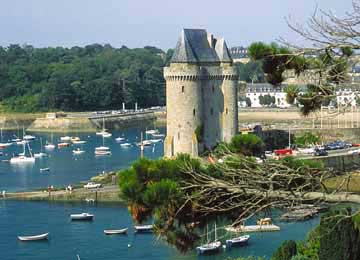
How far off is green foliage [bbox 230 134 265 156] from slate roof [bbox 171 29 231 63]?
15903 mm

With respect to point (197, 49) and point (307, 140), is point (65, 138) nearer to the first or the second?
point (307, 140)

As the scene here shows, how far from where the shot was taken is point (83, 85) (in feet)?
163

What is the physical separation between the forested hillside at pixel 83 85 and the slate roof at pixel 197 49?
Answer: 87.1ft

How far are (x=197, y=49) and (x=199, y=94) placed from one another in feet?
4.24

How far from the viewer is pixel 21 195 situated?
22750 millimetres

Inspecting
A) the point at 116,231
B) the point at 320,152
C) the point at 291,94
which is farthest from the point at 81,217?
the point at 291,94

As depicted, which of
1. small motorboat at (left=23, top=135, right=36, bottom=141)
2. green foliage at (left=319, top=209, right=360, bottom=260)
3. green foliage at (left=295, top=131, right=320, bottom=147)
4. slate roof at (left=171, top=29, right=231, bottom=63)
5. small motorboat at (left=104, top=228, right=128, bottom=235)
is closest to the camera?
green foliage at (left=319, top=209, right=360, bottom=260)

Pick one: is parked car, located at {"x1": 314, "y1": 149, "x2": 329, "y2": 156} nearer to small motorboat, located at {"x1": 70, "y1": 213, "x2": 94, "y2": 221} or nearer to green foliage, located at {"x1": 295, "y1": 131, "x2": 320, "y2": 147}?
green foliage, located at {"x1": 295, "y1": 131, "x2": 320, "y2": 147}

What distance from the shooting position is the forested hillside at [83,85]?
4938cm

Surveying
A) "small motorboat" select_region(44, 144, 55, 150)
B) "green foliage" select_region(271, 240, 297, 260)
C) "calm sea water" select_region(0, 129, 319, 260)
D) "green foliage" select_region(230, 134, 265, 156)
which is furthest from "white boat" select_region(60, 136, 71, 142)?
"green foliage" select_region(230, 134, 265, 156)

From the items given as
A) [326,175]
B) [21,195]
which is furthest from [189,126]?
[326,175]

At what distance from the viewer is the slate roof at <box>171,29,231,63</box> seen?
2217 centimetres

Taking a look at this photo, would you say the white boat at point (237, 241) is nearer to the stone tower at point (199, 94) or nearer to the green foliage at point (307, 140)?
the stone tower at point (199, 94)

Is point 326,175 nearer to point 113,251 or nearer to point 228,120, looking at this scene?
point 113,251
